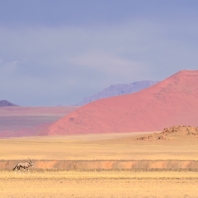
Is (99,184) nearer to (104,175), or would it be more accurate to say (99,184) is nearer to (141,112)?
(104,175)

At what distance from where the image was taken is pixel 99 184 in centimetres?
2767

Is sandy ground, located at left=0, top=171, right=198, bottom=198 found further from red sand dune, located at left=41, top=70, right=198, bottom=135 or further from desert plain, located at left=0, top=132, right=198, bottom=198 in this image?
red sand dune, located at left=41, top=70, right=198, bottom=135

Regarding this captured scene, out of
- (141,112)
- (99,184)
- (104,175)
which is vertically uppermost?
(141,112)

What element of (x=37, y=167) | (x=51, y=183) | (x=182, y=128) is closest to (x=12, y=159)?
(x=37, y=167)

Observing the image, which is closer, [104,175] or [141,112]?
[104,175]

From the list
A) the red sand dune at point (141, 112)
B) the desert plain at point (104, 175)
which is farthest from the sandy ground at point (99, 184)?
the red sand dune at point (141, 112)

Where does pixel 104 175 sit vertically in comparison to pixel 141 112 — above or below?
below

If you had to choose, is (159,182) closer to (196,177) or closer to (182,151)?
(196,177)

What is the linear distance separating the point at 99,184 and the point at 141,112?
80403mm

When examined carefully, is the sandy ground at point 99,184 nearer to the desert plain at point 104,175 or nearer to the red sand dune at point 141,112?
the desert plain at point 104,175

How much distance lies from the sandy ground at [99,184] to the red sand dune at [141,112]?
230 ft

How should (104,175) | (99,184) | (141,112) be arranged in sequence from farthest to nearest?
(141,112), (104,175), (99,184)

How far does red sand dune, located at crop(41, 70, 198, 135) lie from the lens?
104750 mm

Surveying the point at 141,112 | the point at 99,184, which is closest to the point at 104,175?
the point at 99,184
